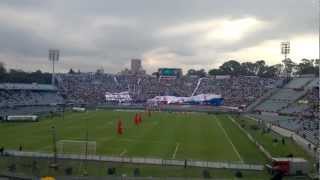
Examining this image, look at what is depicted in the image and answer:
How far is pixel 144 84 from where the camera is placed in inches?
6978

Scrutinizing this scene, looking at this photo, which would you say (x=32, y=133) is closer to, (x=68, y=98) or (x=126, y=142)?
(x=126, y=142)

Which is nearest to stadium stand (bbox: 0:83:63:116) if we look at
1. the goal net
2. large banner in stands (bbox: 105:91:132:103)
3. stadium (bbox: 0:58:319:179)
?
stadium (bbox: 0:58:319:179)

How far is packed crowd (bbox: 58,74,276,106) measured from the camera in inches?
5896

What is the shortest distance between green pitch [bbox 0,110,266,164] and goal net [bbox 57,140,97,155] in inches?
30.8

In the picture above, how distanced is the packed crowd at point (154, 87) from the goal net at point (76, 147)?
8790 cm

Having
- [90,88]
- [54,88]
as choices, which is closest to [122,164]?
[54,88]

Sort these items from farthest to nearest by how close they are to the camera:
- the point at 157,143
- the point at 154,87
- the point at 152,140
Result: the point at 154,87 < the point at 152,140 < the point at 157,143

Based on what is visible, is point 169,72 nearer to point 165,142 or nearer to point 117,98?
point 117,98

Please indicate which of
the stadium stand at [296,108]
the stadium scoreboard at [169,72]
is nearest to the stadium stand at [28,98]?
the stadium scoreboard at [169,72]

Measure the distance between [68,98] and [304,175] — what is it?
115m

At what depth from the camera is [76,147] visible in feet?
163

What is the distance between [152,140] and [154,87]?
115707mm

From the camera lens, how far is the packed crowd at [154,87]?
5896 inches

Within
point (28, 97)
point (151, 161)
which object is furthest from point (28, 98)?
point (151, 161)
